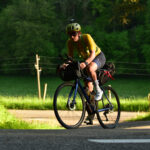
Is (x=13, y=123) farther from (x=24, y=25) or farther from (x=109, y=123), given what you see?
(x=24, y=25)

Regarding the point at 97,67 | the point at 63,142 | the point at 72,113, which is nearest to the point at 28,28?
the point at 97,67

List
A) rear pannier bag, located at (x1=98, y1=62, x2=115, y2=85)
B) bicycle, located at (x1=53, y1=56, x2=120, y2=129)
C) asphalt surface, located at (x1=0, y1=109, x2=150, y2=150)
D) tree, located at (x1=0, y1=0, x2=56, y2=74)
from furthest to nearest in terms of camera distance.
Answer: tree, located at (x1=0, y1=0, x2=56, y2=74), rear pannier bag, located at (x1=98, y1=62, x2=115, y2=85), bicycle, located at (x1=53, y1=56, x2=120, y2=129), asphalt surface, located at (x1=0, y1=109, x2=150, y2=150)

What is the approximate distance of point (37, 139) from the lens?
12.1 ft

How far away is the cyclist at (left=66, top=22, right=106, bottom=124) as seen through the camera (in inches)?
210

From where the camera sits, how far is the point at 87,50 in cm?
548

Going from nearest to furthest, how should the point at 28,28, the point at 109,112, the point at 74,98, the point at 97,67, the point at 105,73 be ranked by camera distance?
1. the point at 74,98
2. the point at 97,67
3. the point at 105,73
4. the point at 109,112
5. the point at 28,28

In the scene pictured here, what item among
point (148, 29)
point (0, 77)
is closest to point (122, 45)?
point (148, 29)

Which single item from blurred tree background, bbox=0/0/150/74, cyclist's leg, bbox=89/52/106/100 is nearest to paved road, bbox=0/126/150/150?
A: cyclist's leg, bbox=89/52/106/100

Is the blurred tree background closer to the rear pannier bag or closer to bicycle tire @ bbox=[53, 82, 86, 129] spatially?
the rear pannier bag

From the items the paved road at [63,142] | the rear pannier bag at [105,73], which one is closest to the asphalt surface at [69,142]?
the paved road at [63,142]

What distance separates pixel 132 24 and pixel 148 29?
20.7ft

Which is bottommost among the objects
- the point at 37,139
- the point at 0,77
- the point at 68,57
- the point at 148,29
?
the point at 0,77

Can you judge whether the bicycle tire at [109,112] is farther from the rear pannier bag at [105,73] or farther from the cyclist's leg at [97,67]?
the cyclist's leg at [97,67]

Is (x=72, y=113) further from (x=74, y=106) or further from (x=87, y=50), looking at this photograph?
(x=87, y=50)
